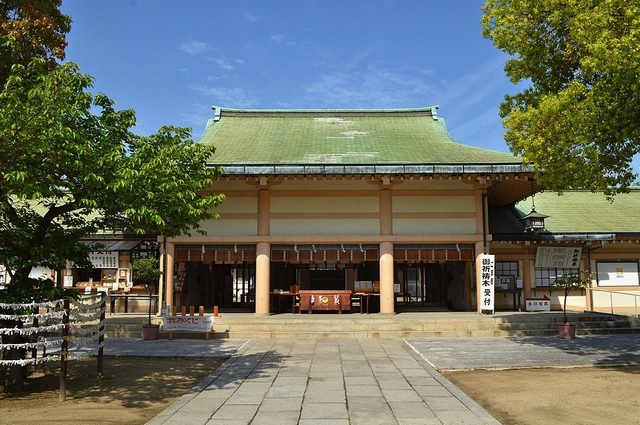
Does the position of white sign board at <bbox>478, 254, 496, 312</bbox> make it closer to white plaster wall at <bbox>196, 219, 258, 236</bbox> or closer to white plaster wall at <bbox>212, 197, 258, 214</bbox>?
white plaster wall at <bbox>196, 219, 258, 236</bbox>

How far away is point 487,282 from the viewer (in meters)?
16.8

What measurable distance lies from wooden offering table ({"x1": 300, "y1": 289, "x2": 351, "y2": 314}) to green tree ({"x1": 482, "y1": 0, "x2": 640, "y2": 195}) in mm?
8813

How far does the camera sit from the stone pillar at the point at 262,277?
17.1 m

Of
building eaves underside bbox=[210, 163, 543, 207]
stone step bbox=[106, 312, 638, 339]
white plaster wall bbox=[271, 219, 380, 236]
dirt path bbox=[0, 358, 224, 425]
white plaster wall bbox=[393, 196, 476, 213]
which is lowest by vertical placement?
dirt path bbox=[0, 358, 224, 425]

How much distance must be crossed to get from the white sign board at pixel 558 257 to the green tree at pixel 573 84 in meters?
9.29

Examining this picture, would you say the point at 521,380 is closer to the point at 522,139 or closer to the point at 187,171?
the point at 522,139

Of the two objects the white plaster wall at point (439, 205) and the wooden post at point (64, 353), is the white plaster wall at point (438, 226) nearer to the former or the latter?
the white plaster wall at point (439, 205)

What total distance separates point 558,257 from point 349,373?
13.9m

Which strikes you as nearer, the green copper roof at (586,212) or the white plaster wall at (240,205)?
the white plaster wall at (240,205)

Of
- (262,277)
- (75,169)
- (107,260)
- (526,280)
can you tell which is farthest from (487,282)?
(107,260)

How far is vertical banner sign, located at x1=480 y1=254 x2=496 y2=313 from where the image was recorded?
1666 centimetres

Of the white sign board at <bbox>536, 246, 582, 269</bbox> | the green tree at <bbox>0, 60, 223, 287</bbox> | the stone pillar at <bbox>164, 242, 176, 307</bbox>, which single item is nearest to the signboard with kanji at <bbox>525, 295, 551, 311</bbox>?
the white sign board at <bbox>536, 246, 582, 269</bbox>

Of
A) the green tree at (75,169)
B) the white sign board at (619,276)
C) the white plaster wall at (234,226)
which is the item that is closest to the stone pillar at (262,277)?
the white plaster wall at (234,226)

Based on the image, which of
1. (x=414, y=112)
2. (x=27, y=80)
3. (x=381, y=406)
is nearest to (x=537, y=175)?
(x=381, y=406)
